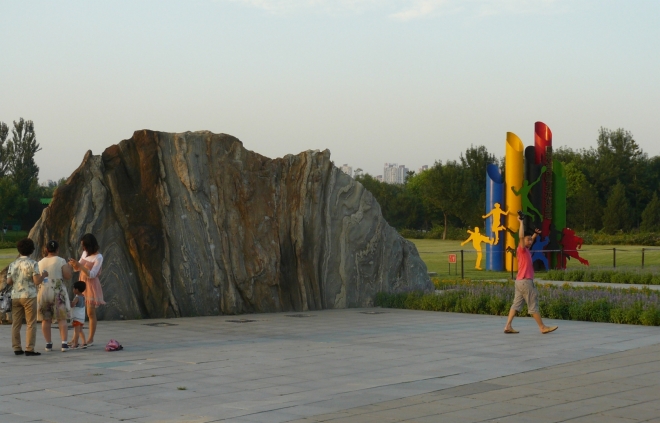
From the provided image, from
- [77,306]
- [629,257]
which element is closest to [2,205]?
[629,257]

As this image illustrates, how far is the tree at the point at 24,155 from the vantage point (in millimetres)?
83625

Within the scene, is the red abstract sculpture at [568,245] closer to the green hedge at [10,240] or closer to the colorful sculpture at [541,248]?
the colorful sculpture at [541,248]

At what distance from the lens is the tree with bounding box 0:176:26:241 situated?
223ft

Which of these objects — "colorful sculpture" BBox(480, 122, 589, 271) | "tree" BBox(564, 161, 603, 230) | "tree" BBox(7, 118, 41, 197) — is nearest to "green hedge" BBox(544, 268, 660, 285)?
"colorful sculpture" BBox(480, 122, 589, 271)

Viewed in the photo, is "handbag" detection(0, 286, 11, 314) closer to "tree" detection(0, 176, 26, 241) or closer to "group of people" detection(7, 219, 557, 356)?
"group of people" detection(7, 219, 557, 356)

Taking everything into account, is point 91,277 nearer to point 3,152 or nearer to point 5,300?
point 5,300

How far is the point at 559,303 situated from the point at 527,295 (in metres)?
3.13

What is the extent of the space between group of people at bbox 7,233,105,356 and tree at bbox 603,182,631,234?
6578cm

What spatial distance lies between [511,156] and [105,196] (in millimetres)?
20249

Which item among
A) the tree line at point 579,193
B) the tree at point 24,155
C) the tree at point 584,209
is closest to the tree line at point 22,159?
the tree at point 24,155

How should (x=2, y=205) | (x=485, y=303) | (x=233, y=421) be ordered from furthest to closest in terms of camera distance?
(x=2, y=205) → (x=485, y=303) → (x=233, y=421)

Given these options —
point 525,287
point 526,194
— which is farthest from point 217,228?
point 526,194

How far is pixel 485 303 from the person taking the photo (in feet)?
60.6

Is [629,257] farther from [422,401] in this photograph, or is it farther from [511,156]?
[422,401]
